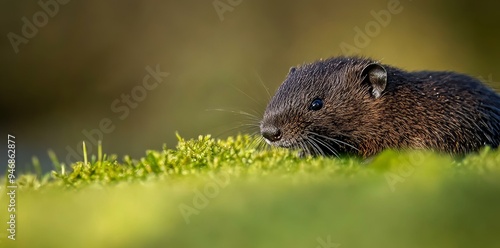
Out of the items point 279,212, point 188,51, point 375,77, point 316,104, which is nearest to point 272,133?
point 316,104

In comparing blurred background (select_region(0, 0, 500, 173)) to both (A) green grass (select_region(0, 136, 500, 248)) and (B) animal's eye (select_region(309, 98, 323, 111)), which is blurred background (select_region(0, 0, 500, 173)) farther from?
(A) green grass (select_region(0, 136, 500, 248))

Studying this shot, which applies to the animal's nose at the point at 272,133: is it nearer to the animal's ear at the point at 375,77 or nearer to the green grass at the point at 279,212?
the animal's ear at the point at 375,77

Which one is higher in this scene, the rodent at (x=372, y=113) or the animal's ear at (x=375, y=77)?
the animal's ear at (x=375, y=77)

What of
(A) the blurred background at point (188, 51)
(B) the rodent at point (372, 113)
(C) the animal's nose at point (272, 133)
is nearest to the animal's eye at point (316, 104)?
(B) the rodent at point (372, 113)

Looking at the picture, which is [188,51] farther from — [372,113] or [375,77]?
[372,113]

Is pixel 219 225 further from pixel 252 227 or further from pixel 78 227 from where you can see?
pixel 78 227

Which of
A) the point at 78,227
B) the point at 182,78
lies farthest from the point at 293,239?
the point at 182,78
